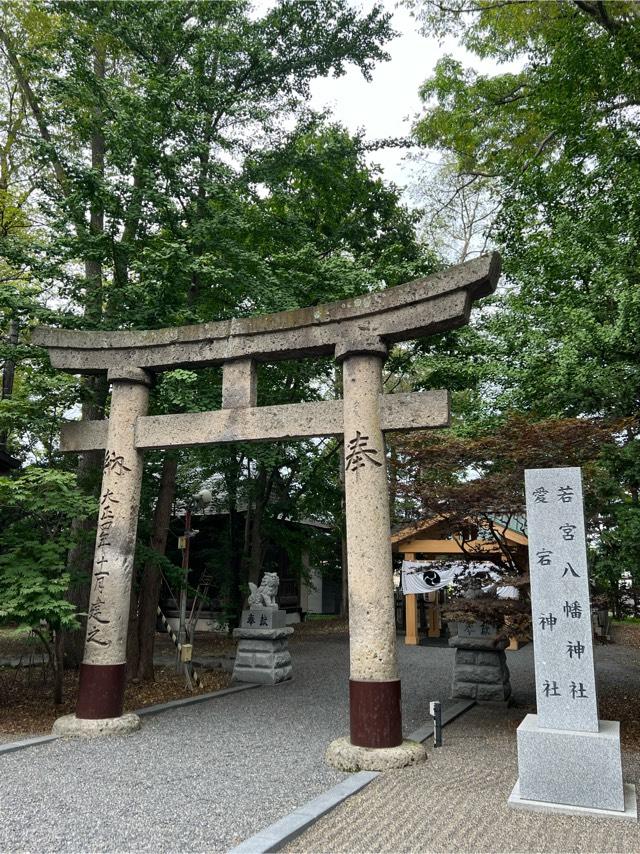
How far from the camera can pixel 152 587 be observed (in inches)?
481

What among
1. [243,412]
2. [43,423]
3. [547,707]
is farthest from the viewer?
[43,423]

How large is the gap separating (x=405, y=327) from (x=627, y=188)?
6.87 m

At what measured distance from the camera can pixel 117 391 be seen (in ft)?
28.3

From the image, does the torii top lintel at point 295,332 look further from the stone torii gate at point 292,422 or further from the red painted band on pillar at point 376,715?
the red painted band on pillar at point 376,715

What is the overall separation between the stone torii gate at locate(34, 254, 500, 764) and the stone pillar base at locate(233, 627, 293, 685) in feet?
15.4

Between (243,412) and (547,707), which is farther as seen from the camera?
(243,412)

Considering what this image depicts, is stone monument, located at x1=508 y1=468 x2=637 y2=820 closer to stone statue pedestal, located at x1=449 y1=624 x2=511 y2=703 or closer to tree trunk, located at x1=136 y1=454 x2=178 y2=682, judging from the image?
stone statue pedestal, located at x1=449 y1=624 x2=511 y2=703

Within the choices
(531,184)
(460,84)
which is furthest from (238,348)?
(460,84)

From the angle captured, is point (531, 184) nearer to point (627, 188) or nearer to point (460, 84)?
point (627, 188)

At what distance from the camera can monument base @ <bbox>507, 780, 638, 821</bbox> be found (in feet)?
16.0

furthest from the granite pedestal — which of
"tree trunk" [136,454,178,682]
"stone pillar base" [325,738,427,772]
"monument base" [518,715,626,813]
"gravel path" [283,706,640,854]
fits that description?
"tree trunk" [136,454,178,682]

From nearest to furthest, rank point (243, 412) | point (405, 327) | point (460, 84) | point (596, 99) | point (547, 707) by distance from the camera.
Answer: point (547, 707) → point (405, 327) → point (243, 412) → point (596, 99) → point (460, 84)

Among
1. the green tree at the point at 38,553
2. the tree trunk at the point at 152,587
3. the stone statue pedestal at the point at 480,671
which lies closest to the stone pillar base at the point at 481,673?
the stone statue pedestal at the point at 480,671

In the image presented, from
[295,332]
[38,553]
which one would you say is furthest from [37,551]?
[295,332]
